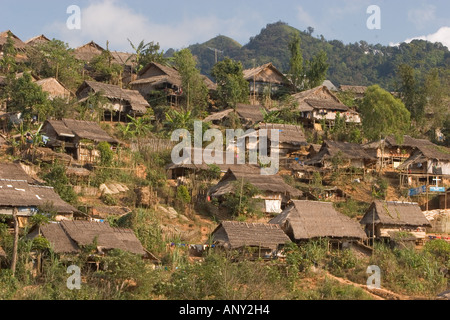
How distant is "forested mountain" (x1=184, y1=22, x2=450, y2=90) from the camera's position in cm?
8144

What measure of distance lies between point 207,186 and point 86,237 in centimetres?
923

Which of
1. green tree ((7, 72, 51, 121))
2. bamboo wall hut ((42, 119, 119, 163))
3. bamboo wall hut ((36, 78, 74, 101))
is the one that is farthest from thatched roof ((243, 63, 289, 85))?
bamboo wall hut ((42, 119, 119, 163))

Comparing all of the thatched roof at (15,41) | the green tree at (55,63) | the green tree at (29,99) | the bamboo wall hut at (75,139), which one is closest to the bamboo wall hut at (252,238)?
the bamboo wall hut at (75,139)

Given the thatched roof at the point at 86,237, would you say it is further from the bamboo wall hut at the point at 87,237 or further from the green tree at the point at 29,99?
the green tree at the point at 29,99

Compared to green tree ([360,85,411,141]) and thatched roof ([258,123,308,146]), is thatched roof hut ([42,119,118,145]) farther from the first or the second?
green tree ([360,85,411,141])

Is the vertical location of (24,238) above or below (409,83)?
below

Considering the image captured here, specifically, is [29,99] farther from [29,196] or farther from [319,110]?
[319,110]

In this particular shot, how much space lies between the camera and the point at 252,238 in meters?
22.5

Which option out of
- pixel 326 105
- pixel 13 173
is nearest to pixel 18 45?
pixel 326 105

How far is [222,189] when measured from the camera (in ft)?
90.4

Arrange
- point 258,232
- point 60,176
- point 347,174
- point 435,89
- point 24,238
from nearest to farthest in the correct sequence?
1. point 24,238
2. point 258,232
3. point 60,176
4. point 347,174
5. point 435,89
